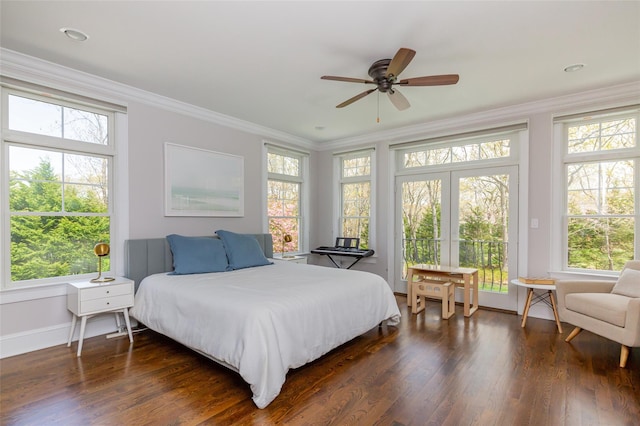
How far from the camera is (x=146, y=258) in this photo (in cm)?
344

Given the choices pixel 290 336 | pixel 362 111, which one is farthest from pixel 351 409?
pixel 362 111

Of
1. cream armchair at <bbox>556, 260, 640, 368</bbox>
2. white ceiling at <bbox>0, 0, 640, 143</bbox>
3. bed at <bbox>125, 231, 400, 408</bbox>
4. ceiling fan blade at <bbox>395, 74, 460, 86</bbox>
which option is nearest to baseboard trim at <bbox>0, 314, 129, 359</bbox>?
bed at <bbox>125, 231, 400, 408</bbox>

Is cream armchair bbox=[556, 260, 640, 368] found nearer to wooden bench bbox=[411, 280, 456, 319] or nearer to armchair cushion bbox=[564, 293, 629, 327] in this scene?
armchair cushion bbox=[564, 293, 629, 327]

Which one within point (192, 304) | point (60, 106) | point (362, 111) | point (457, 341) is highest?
point (362, 111)

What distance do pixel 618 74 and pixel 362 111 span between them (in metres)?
2.55

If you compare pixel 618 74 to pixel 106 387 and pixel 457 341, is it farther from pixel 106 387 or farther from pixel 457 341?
pixel 106 387

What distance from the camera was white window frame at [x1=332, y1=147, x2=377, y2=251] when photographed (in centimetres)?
526

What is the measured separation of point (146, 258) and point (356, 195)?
3.40 metres

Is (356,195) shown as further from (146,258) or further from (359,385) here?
(359,385)

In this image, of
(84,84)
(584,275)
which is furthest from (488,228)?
(84,84)

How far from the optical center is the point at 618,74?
308 cm

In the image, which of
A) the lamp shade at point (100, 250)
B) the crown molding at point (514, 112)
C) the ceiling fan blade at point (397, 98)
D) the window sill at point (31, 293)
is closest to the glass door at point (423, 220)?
the crown molding at point (514, 112)

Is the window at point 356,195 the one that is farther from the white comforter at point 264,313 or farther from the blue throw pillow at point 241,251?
the white comforter at point 264,313

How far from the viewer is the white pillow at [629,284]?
286 centimetres
